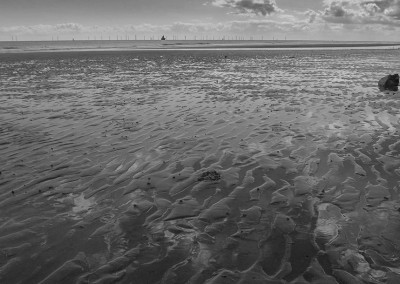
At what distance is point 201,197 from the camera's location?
310 inches

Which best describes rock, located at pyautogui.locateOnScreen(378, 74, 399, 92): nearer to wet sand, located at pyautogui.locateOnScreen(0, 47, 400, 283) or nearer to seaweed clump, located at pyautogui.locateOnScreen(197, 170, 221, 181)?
wet sand, located at pyautogui.locateOnScreen(0, 47, 400, 283)

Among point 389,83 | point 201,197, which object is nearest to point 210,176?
point 201,197

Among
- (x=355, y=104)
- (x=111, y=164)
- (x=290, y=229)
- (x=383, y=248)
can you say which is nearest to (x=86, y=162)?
(x=111, y=164)

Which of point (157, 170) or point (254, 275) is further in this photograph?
point (157, 170)

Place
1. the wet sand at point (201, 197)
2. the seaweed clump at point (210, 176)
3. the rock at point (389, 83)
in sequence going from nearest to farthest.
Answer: the wet sand at point (201, 197) < the seaweed clump at point (210, 176) < the rock at point (389, 83)

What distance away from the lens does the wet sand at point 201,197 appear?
5.46 metres

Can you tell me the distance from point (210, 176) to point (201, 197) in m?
1.14

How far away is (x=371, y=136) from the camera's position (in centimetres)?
1229

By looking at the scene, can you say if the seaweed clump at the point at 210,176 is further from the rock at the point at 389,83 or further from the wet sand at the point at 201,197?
the rock at the point at 389,83

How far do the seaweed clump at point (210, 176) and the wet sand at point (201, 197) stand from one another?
0.20 ft

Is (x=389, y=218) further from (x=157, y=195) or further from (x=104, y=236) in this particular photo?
(x=104, y=236)

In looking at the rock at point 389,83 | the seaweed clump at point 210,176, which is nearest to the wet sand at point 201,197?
the seaweed clump at point 210,176

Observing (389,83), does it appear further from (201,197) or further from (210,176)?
(201,197)

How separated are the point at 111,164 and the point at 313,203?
5.87m
